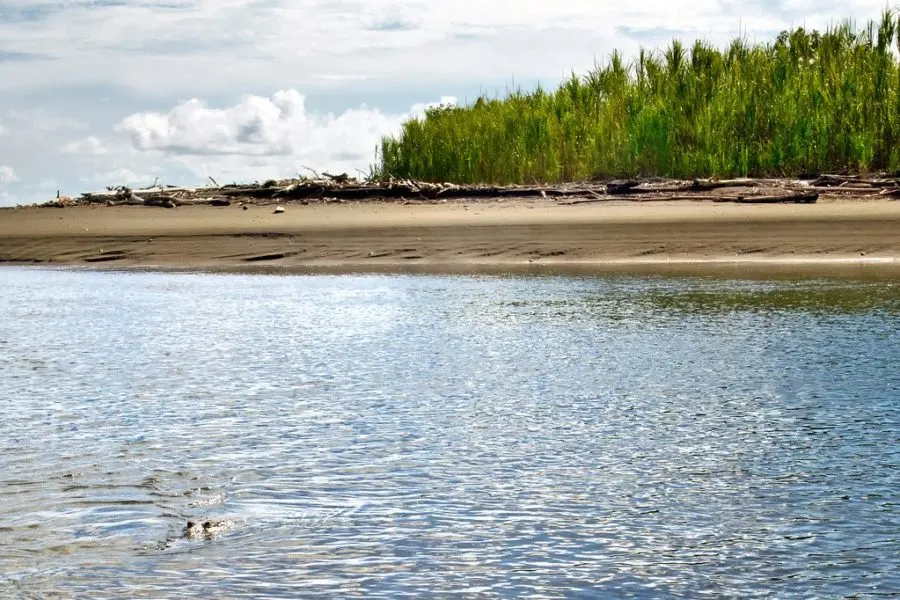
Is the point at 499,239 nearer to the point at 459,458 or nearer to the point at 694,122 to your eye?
the point at 694,122

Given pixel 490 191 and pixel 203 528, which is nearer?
pixel 203 528

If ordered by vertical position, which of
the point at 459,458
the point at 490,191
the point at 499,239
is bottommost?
the point at 459,458

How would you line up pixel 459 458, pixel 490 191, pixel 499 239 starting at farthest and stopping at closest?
1. pixel 490 191
2. pixel 499 239
3. pixel 459 458

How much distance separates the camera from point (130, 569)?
276 centimetres

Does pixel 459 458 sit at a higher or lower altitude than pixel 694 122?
lower

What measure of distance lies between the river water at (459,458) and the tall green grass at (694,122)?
1035 cm

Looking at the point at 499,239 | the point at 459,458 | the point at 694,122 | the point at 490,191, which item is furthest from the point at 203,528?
the point at 694,122

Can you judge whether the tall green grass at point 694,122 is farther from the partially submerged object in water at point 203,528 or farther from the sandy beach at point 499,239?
the partially submerged object in water at point 203,528

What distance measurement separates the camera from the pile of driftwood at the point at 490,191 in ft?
51.0

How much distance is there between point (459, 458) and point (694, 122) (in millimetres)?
15505

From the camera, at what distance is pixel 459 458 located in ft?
12.8

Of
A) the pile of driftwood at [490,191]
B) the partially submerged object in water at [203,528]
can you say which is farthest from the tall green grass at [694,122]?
the partially submerged object in water at [203,528]

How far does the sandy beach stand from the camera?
1295 cm

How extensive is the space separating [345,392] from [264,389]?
413 millimetres
